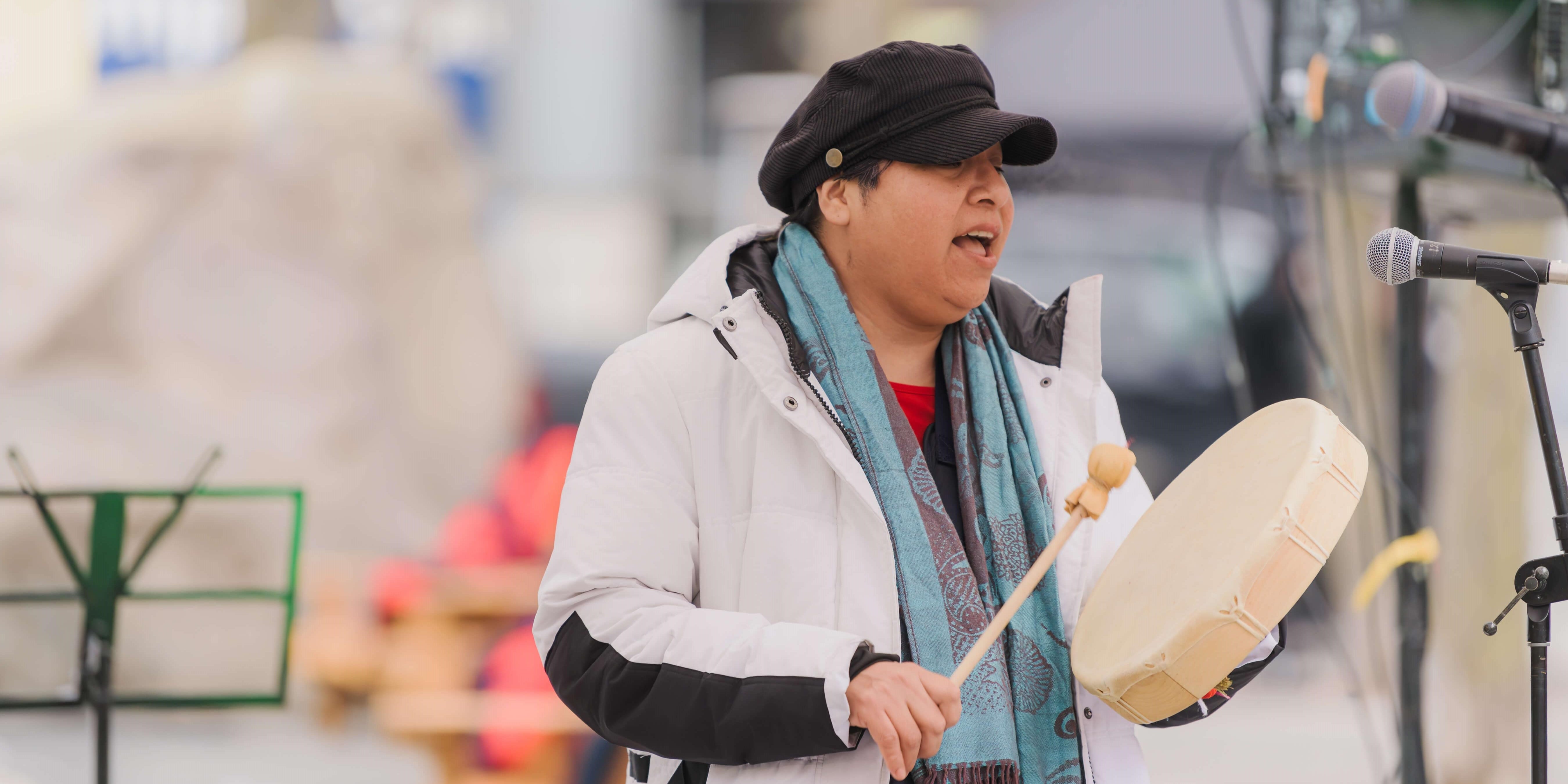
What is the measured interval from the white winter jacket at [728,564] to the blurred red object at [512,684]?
5.09 ft

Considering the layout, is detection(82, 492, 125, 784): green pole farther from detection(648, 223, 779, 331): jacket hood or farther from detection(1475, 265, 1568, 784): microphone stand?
detection(1475, 265, 1568, 784): microphone stand

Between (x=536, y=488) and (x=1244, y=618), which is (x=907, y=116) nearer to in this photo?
(x=1244, y=618)

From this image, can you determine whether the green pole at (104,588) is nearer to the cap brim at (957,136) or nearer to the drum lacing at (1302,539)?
the cap brim at (957,136)

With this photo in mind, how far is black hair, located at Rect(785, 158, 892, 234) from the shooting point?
1281mm

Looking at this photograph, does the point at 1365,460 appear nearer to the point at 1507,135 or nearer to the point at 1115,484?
the point at 1115,484

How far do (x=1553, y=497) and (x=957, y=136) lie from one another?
67cm

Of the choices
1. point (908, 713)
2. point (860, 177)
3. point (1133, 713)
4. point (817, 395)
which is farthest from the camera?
point (860, 177)

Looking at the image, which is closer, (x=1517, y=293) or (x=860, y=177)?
(x=1517, y=293)

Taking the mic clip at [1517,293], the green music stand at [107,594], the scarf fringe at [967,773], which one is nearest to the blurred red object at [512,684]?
the green music stand at [107,594]

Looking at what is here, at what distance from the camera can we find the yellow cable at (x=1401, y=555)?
8.25 ft

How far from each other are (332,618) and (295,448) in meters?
0.40

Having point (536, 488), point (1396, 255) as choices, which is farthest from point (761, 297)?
point (536, 488)

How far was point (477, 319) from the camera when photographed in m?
2.73

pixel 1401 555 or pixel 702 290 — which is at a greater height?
pixel 702 290
